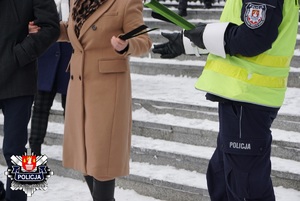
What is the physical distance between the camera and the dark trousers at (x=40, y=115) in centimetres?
481

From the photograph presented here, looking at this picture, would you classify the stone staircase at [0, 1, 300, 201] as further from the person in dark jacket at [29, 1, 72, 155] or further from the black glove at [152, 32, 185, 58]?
the black glove at [152, 32, 185, 58]

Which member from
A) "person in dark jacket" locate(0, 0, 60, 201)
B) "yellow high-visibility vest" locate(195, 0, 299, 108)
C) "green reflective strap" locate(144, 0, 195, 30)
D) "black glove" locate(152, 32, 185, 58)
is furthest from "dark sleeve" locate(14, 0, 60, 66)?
"yellow high-visibility vest" locate(195, 0, 299, 108)

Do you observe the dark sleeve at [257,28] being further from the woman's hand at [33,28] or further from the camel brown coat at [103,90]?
the woman's hand at [33,28]

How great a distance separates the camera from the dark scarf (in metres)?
3.25

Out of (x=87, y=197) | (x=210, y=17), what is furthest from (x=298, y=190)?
(x=210, y=17)

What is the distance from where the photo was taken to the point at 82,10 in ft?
10.8

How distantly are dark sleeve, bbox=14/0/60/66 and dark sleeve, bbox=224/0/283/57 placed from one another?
1.39 meters

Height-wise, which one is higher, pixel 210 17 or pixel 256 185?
pixel 210 17

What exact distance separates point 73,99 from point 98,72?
10.0 inches

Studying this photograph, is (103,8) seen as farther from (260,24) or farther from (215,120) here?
(215,120)

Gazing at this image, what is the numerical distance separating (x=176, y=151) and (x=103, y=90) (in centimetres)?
172

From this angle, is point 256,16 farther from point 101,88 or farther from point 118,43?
point 101,88

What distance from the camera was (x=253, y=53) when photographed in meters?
2.59

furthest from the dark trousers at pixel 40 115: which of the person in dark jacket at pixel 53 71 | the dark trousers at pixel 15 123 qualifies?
the dark trousers at pixel 15 123
